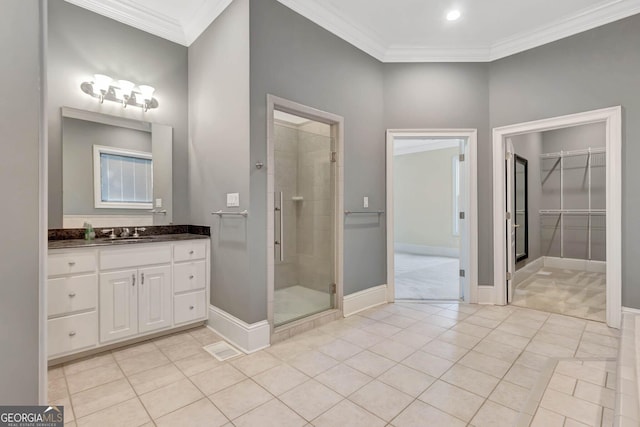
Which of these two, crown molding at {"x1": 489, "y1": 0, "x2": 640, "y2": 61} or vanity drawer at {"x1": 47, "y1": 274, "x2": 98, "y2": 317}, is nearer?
vanity drawer at {"x1": 47, "y1": 274, "x2": 98, "y2": 317}

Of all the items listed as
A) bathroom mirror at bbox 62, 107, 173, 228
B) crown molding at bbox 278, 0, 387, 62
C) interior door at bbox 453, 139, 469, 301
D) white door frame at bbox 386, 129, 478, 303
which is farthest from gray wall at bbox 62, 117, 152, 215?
interior door at bbox 453, 139, 469, 301

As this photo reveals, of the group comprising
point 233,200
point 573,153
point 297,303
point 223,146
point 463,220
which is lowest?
point 297,303

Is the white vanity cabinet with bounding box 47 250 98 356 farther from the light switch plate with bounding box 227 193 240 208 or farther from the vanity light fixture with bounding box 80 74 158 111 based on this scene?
the vanity light fixture with bounding box 80 74 158 111

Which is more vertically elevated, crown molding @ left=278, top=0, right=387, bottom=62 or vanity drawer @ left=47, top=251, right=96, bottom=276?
crown molding @ left=278, top=0, right=387, bottom=62

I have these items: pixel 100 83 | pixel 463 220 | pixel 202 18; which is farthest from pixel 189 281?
pixel 463 220

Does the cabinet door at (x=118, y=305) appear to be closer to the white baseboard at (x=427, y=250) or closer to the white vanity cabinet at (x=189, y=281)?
the white vanity cabinet at (x=189, y=281)

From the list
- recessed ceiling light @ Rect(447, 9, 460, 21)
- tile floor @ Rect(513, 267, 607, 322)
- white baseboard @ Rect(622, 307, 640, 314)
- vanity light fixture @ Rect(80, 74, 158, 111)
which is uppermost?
recessed ceiling light @ Rect(447, 9, 460, 21)

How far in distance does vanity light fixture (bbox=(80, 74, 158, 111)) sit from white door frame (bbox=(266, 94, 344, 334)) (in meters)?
1.43

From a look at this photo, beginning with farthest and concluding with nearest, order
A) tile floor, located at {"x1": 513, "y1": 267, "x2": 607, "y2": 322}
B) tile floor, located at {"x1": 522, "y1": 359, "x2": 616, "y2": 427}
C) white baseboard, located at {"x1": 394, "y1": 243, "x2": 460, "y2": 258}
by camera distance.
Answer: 1. white baseboard, located at {"x1": 394, "y1": 243, "x2": 460, "y2": 258}
2. tile floor, located at {"x1": 513, "y1": 267, "x2": 607, "y2": 322}
3. tile floor, located at {"x1": 522, "y1": 359, "x2": 616, "y2": 427}

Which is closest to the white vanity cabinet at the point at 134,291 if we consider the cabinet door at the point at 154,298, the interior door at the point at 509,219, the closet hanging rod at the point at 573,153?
the cabinet door at the point at 154,298

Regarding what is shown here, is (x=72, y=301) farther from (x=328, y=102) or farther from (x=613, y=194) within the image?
(x=613, y=194)

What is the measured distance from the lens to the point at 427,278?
4859 millimetres

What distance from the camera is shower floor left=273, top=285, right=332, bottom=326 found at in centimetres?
271

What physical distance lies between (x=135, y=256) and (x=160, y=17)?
2405 mm
